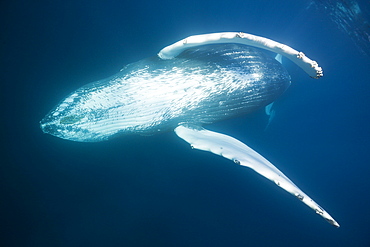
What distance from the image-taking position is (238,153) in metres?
3.35

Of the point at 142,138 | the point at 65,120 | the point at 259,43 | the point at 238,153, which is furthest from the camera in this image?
the point at 142,138

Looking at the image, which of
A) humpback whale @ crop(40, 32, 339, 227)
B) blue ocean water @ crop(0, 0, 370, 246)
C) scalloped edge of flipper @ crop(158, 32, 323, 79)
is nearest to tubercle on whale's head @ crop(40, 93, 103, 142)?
humpback whale @ crop(40, 32, 339, 227)

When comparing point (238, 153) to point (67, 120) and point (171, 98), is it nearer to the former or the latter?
point (171, 98)

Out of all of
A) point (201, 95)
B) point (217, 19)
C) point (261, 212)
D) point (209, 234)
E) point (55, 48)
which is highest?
point (217, 19)

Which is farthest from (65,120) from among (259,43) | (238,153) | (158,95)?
(259,43)

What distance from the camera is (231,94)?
11.8 feet

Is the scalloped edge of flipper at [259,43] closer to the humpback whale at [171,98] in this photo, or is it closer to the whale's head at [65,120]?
the humpback whale at [171,98]

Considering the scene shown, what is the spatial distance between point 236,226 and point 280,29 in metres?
7.22

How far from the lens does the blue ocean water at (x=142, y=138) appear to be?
159 inches

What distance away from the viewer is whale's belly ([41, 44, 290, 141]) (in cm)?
328

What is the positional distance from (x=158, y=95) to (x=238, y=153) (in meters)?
1.88

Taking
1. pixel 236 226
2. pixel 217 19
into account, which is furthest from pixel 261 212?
pixel 217 19

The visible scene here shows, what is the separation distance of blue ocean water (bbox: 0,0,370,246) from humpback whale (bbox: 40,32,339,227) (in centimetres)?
107

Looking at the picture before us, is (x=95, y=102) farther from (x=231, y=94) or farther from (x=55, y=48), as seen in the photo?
(x=231, y=94)
